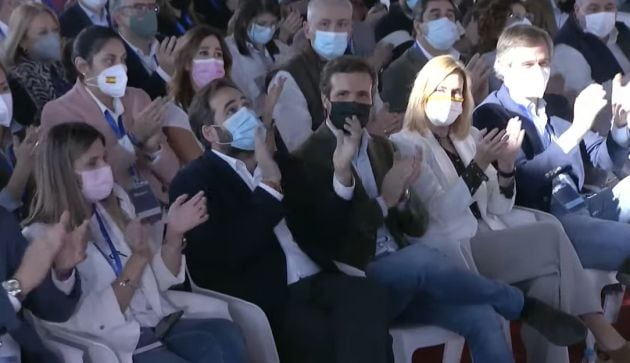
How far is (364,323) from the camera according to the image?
3.06 meters

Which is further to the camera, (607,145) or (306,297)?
(607,145)

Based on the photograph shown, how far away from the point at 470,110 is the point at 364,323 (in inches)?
40.0

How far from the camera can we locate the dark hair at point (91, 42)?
3.65 metres

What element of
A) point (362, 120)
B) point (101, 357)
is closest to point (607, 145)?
point (362, 120)

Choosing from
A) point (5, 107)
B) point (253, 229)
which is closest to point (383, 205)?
point (253, 229)

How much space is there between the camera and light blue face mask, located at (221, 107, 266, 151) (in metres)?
3.25

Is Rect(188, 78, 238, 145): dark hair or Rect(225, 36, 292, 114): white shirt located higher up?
Rect(188, 78, 238, 145): dark hair

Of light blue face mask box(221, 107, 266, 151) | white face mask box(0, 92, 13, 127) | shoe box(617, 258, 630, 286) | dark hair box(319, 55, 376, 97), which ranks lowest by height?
shoe box(617, 258, 630, 286)

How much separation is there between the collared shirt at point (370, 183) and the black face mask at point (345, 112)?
32 mm

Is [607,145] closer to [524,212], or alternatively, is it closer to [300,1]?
[524,212]

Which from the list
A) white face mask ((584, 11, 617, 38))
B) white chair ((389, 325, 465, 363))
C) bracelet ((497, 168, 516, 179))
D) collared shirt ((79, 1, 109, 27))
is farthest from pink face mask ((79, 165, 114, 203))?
white face mask ((584, 11, 617, 38))

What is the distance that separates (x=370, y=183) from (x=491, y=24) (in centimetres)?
189

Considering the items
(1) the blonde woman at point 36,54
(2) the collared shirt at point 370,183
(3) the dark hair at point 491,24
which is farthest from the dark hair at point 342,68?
(3) the dark hair at point 491,24

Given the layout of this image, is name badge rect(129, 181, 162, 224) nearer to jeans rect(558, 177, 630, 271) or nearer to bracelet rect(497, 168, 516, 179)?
bracelet rect(497, 168, 516, 179)
